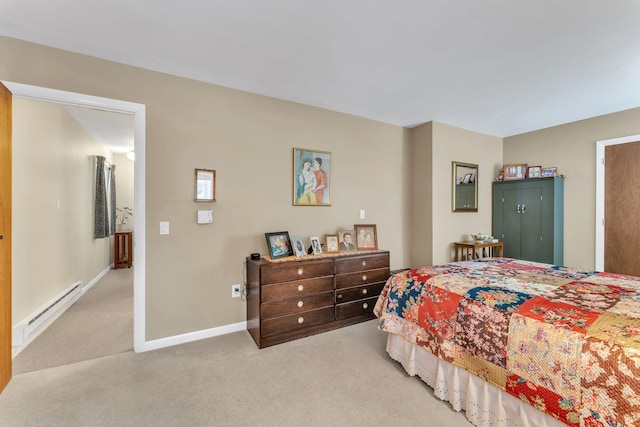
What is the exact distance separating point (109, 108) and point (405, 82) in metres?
2.79

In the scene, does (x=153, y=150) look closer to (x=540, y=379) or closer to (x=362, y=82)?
(x=362, y=82)

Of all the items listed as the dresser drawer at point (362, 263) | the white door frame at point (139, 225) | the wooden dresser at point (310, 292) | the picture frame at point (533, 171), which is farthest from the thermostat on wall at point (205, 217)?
the picture frame at point (533, 171)

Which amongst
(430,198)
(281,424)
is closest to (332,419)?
(281,424)

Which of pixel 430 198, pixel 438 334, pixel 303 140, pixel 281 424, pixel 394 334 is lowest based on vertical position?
pixel 281 424

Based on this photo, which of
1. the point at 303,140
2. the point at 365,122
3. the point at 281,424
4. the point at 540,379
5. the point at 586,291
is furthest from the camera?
the point at 365,122

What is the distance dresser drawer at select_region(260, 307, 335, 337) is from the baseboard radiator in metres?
2.17

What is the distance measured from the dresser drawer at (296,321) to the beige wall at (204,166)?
0.51m

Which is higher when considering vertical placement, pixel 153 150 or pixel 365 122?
pixel 365 122

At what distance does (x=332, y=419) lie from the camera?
171 centimetres

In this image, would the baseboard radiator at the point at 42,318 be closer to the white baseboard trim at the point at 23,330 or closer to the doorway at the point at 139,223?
the white baseboard trim at the point at 23,330

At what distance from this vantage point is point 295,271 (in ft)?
9.07

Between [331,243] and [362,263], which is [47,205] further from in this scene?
[362,263]

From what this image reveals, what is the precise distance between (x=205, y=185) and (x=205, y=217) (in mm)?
326

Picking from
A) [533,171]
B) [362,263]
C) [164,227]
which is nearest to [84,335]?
[164,227]
